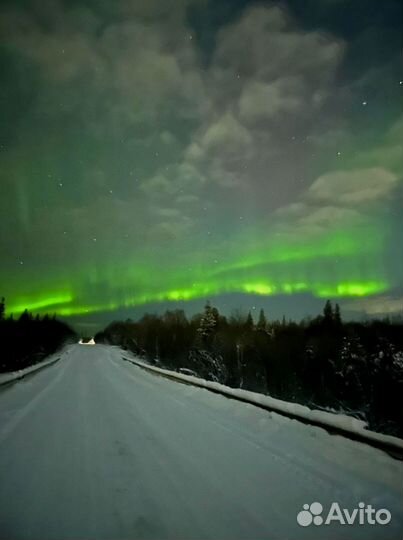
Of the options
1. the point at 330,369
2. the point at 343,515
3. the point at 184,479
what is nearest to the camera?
the point at 343,515

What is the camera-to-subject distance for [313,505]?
532 cm

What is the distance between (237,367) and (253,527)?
83.9ft

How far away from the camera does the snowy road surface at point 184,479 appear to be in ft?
15.6

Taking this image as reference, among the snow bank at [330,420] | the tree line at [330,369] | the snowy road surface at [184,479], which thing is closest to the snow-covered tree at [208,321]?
the tree line at [330,369]

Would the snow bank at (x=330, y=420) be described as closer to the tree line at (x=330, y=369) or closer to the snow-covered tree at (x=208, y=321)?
the tree line at (x=330, y=369)

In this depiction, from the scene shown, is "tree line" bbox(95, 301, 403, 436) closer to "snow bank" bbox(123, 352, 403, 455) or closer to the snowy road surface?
"snow bank" bbox(123, 352, 403, 455)

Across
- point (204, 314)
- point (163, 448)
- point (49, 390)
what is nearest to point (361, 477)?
point (163, 448)

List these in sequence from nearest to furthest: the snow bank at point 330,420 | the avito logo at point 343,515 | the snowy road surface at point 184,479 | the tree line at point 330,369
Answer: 1. the snowy road surface at point 184,479
2. the avito logo at point 343,515
3. the snow bank at point 330,420
4. the tree line at point 330,369

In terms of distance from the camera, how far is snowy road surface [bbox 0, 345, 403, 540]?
15.6 feet

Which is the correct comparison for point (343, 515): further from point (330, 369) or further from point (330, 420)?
point (330, 369)

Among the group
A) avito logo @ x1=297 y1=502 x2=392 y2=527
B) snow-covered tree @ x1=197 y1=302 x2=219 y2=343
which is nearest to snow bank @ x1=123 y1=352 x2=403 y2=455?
avito logo @ x1=297 y1=502 x2=392 y2=527

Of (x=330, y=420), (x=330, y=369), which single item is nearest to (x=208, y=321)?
(x=330, y=369)

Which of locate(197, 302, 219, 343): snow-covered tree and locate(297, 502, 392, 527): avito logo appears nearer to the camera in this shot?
locate(297, 502, 392, 527): avito logo

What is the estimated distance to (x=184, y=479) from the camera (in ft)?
20.2
